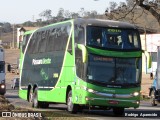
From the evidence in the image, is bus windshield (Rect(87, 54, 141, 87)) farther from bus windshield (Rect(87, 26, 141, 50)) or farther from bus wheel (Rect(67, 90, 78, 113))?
bus wheel (Rect(67, 90, 78, 113))

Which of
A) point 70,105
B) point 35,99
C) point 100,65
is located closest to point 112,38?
point 100,65

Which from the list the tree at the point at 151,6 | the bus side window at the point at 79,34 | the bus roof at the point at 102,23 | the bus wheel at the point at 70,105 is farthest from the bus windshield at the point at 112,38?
the tree at the point at 151,6

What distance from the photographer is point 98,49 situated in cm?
2278

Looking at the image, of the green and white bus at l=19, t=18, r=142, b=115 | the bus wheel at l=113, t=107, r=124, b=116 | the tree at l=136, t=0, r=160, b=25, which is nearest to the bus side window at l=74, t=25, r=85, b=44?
the green and white bus at l=19, t=18, r=142, b=115

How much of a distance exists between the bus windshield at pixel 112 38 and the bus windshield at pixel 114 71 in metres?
0.54

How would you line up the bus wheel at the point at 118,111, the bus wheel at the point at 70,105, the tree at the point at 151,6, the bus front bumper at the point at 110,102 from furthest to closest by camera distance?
the tree at the point at 151,6, the bus wheel at the point at 118,111, the bus wheel at the point at 70,105, the bus front bumper at the point at 110,102

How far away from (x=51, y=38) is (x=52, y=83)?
2193 mm

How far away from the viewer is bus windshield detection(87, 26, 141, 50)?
22891 millimetres

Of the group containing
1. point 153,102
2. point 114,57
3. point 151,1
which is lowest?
point 153,102

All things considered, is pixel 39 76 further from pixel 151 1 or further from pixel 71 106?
pixel 151 1

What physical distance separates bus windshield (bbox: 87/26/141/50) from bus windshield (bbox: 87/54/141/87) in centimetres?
54

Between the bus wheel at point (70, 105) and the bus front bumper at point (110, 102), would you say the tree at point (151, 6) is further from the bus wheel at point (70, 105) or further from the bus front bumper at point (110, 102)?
the bus front bumper at point (110, 102)

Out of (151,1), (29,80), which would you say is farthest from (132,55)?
(151,1)

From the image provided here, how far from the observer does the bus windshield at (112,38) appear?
22891 mm
